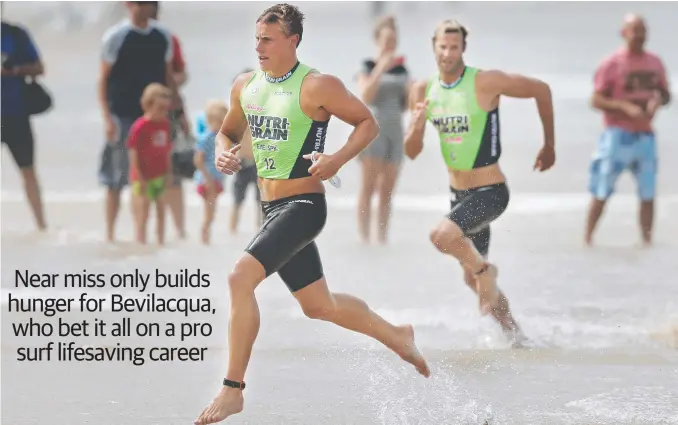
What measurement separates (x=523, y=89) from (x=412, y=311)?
78.5 inches

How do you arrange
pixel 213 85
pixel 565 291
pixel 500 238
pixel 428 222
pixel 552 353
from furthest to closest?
pixel 213 85, pixel 428 222, pixel 500 238, pixel 565 291, pixel 552 353

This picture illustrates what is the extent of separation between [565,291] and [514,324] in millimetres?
1938

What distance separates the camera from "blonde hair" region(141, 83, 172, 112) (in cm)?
1141

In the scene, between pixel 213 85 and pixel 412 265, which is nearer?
pixel 412 265

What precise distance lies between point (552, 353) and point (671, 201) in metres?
7.49

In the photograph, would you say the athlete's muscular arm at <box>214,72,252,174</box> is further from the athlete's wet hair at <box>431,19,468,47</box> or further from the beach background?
the athlete's wet hair at <box>431,19,468,47</box>

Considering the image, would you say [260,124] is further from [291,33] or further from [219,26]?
[219,26]

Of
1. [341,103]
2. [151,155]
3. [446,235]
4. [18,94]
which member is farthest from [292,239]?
[18,94]

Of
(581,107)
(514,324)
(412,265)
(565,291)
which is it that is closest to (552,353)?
(514,324)

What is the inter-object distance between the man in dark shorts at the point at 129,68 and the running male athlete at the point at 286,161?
5.00 metres

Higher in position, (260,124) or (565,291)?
(260,124)

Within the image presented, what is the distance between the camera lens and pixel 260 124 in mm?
6703

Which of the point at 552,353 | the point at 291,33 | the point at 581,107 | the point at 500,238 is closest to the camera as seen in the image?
the point at 291,33

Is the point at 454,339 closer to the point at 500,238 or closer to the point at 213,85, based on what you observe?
the point at 500,238
